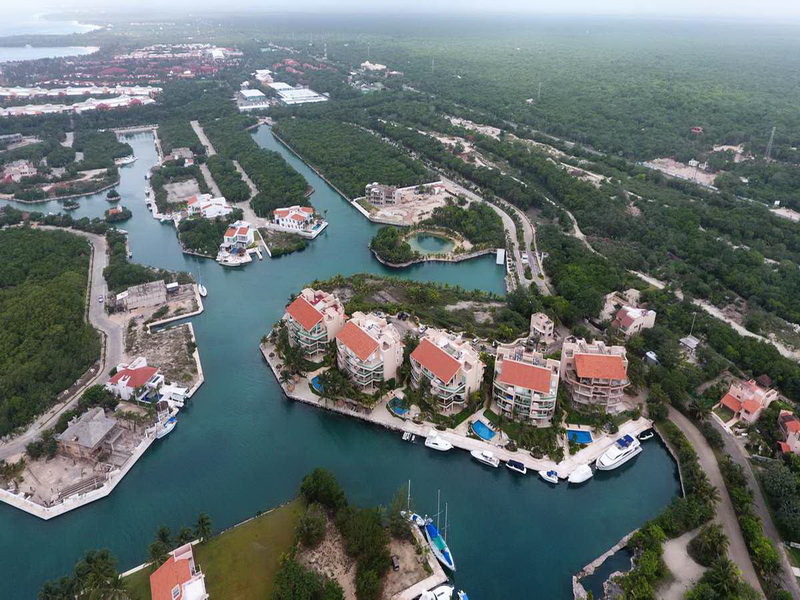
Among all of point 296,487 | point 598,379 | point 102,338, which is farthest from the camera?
point 102,338

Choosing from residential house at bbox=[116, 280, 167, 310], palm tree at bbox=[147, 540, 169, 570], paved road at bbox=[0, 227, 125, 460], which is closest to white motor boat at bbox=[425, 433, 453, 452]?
palm tree at bbox=[147, 540, 169, 570]

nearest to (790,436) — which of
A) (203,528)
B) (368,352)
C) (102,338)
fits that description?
(368,352)

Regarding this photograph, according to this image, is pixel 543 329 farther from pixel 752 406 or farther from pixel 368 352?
pixel 368 352

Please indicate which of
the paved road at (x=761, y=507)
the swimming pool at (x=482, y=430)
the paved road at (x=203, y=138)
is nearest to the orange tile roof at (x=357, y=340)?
the swimming pool at (x=482, y=430)

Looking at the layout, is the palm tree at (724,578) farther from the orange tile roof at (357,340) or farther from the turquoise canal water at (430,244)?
the turquoise canal water at (430,244)

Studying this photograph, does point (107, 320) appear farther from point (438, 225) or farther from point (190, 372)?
point (438, 225)

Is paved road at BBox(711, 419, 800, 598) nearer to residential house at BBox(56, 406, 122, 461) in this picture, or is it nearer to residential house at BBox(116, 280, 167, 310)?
residential house at BBox(56, 406, 122, 461)
